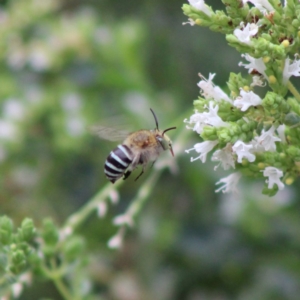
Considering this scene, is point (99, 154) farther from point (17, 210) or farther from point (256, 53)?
point (256, 53)

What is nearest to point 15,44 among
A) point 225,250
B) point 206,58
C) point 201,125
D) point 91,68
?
point 91,68

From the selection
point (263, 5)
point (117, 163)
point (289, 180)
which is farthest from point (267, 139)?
point (117, 163)

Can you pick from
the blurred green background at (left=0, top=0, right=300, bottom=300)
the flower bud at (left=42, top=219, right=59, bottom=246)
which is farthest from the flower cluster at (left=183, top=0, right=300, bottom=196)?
the blurred green background at (left=0, top=0, right=300, bottom=300)

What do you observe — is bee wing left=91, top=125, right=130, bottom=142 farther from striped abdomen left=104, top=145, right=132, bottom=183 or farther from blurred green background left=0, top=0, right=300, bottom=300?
blurred green background left=0, top=0, right=300, bottom=300

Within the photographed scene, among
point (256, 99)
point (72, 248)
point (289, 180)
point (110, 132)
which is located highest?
point (110, 132)

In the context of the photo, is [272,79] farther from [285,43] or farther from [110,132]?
[110,132]

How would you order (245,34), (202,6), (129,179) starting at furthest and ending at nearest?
(129,179) < (202,6) < (245,34)
